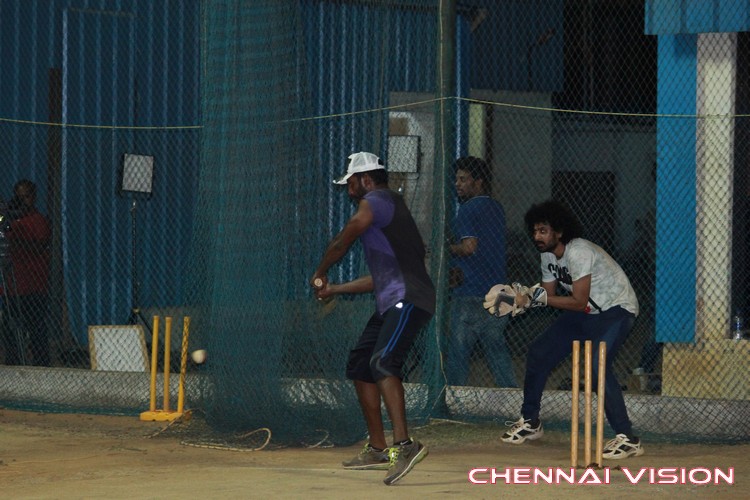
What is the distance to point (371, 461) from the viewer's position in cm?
786

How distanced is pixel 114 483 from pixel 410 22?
14.5ft

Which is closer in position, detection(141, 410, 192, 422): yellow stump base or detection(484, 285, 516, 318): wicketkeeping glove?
detection(484, 285, 516, 318): wicketkeeping glove

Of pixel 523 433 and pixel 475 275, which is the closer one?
pixel 523 433

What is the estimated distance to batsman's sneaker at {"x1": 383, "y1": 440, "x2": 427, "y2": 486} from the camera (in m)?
7.42

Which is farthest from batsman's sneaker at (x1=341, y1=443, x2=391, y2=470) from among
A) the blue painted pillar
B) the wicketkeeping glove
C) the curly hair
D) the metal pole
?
the blue painted pillar

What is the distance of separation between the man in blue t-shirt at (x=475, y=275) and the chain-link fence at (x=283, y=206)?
0.02m

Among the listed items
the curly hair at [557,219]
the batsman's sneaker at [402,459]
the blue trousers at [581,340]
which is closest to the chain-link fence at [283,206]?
the blue trousers at [581,340]

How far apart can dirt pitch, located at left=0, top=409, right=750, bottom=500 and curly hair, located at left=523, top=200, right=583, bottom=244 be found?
1418 millimetres

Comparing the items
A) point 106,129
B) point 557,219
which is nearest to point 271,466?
point 557,219

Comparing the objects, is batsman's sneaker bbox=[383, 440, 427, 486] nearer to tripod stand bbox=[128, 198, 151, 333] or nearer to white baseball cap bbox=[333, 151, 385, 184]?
white baseball cap bbox=[333, 151, 385, 184]

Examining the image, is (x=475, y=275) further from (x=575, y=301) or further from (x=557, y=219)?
(x=575, y=301)

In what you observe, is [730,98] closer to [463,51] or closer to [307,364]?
[307,364]

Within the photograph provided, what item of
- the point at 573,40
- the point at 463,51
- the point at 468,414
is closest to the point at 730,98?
the point at 468,414

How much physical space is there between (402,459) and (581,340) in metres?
1.89
